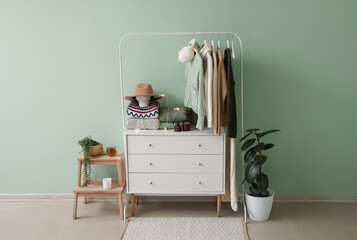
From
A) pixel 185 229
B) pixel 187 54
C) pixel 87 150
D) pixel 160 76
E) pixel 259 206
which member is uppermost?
pixel 187 54

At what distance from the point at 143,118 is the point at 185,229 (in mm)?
1008

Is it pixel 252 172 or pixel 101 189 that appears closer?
pixel 252 172

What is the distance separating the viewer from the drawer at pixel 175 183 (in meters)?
3.05

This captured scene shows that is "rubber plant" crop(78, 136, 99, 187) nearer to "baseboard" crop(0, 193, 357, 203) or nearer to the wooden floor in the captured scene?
the wooden floor

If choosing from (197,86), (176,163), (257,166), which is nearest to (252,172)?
(257,166)

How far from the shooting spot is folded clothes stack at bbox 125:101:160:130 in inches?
121

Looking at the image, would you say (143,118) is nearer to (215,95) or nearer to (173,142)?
(173,142)

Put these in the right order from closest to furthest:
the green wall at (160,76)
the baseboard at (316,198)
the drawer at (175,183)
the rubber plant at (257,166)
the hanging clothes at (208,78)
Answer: the hanging clothes at (208,78) < the rubber plant at (257,166) < the drawer at (175,183) < the green wall at (160,76) < the baseboard at (316,198)

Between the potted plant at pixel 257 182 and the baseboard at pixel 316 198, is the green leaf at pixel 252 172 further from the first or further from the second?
the baseboard at pixel 316 198

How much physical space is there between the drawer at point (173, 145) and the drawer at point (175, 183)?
0.22 meters

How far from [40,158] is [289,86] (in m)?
2.51

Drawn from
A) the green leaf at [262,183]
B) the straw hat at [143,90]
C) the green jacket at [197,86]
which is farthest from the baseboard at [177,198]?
the straw hat at [143,90]

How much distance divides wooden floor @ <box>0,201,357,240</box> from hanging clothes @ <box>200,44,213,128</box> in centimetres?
96

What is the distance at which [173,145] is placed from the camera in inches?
118
